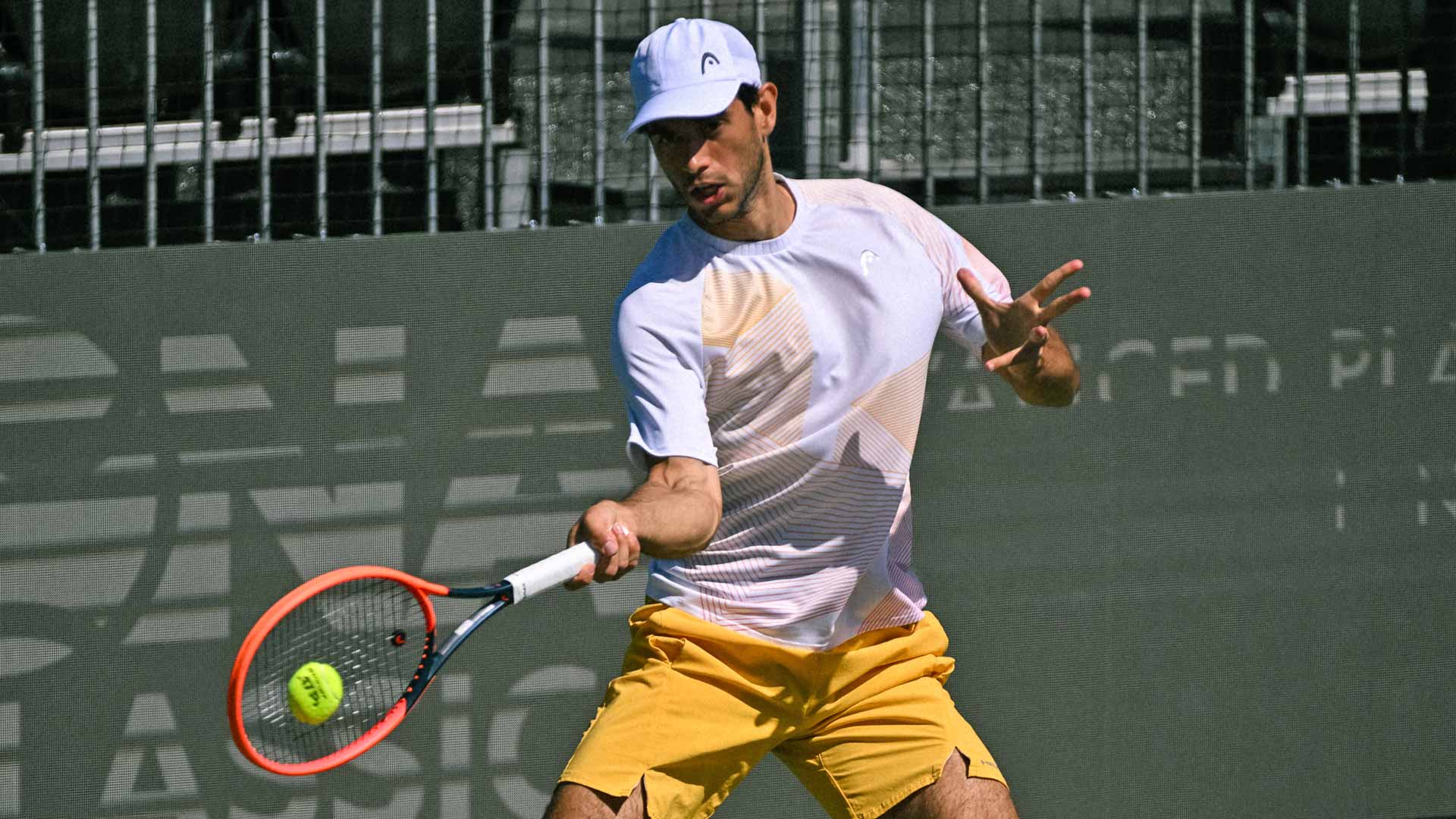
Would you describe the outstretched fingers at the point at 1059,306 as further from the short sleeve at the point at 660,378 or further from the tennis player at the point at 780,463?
the short sleeve at the point at 660,378

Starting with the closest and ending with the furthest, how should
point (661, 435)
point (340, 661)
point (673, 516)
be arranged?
point (673, 516) → point (661, 435) → point (340, 661)

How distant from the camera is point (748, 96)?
283 centimetres

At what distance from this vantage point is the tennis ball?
8.44ft

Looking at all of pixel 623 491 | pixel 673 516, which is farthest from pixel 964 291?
pixel 623 491

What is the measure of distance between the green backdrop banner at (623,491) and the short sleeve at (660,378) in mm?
1444

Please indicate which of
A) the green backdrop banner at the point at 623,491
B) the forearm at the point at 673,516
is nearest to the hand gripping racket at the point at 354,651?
the forearm at the point at 673,516

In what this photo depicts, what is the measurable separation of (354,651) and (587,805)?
456 mm

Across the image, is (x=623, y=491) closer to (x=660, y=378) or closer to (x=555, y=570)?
(x=660, y=378)

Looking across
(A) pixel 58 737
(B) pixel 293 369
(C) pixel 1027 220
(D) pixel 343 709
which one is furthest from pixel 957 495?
(A) pixel 58 737

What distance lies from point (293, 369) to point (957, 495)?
1.68 metres

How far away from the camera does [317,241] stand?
13.6ft

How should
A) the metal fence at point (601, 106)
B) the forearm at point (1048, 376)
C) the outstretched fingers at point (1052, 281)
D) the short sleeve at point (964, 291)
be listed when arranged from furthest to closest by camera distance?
the metal fence at point (601, 106) → the short sleeve at point (964, 291) → the forearm at point (1048, 376) → the outstretched fingers at point (1052, 281)

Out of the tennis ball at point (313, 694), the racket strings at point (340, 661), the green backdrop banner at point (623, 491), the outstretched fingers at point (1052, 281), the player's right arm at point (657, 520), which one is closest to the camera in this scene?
the player's right arm at point (657, 520)

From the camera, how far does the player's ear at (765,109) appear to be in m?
2.85
